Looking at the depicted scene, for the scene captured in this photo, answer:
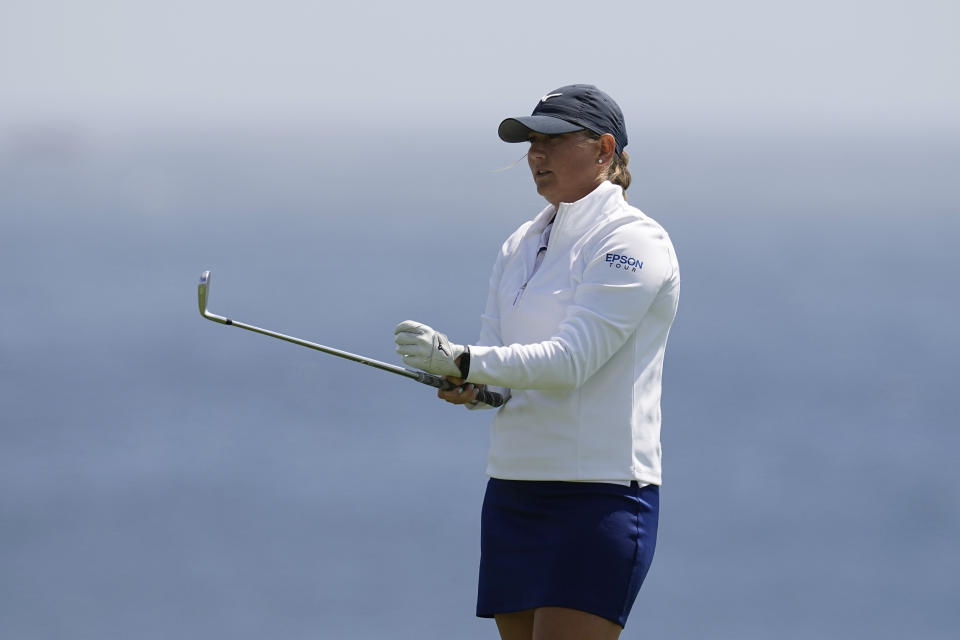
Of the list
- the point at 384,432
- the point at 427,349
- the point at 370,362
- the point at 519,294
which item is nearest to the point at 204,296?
the point at 370,362

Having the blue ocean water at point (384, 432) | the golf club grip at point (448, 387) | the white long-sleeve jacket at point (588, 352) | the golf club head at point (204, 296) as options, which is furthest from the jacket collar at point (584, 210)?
the blue ocean water at point (384, 432)

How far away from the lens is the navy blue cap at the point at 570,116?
9.86 feet

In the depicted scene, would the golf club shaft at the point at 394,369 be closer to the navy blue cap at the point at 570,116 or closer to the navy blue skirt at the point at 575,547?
the navy blue skirt at the point at 575,547

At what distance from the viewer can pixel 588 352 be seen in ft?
9.31

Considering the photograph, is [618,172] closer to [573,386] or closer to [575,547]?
[573,386]

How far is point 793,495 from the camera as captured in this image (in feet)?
167

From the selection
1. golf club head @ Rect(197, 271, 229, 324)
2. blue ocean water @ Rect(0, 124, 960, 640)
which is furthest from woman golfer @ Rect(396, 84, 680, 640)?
blue ocean water @ Rect(0, 124, 960, 640)

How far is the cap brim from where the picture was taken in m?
2.99

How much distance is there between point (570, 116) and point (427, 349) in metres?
0.57

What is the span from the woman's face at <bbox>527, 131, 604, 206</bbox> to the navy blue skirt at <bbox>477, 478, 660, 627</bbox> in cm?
60

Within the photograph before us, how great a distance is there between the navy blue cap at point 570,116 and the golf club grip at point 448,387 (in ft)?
1.62

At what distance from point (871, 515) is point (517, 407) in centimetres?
4988

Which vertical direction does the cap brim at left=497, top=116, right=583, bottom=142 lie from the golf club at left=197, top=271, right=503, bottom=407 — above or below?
above

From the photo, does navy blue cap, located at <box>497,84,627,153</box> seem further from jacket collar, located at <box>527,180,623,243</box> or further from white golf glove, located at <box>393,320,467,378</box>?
white golf glove, located at <box>393,320,467,378</box>
